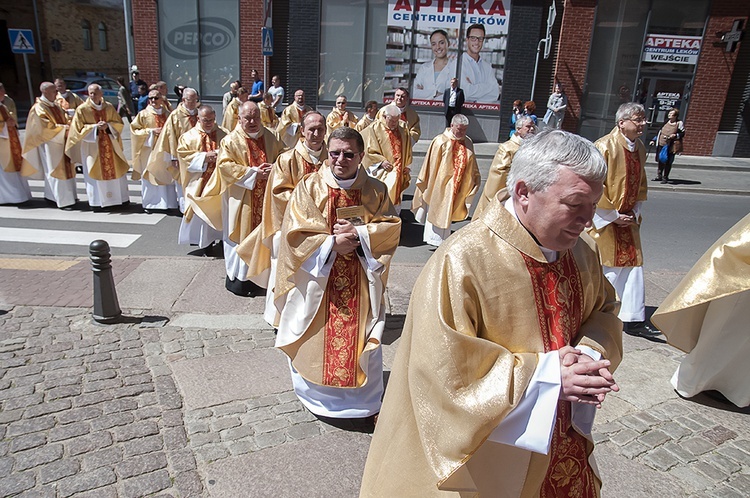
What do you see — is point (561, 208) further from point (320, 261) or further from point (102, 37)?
point (102, 37)

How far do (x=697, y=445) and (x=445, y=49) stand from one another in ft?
53.2

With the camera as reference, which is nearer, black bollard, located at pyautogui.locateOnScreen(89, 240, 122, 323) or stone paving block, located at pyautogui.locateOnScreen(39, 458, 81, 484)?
stone paving block, located at pyautogui.locateOnScreen(39, 458, 81, 484)

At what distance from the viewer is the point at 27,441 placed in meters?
3.62

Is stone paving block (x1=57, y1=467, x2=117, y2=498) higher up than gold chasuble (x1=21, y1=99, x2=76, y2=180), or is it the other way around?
gold chasuble (x1=21, y1=99, x2=76, y2=180)

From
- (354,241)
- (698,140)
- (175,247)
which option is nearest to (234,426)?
(354,241)

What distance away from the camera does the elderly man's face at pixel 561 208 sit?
1916mm

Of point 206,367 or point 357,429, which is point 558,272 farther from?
point 206,367

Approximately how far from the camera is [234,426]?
3910mm

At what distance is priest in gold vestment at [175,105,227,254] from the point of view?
23.3 feet

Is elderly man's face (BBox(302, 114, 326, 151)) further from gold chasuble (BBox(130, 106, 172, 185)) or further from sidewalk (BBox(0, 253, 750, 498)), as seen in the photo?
gold chasuble (BBox(130, 106, 172, 185))

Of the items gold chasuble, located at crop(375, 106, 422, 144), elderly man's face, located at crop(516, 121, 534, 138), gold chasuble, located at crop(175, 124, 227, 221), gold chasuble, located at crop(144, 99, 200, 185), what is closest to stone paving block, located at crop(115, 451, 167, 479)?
gold chasuble, located at crop(175, 124, 227, 221)

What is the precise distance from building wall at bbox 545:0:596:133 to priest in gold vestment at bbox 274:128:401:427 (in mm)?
16056

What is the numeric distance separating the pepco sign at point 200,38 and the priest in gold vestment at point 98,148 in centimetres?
964

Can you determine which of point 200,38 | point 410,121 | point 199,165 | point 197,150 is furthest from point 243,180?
point 200,38
